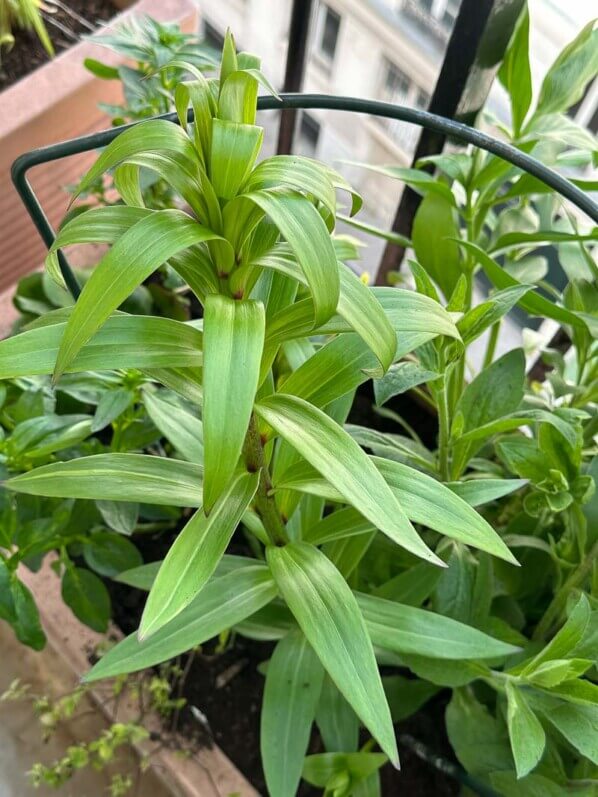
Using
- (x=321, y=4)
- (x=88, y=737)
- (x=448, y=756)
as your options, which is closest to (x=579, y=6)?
(x=321, y=4)

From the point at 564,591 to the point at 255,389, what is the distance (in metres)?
0.47

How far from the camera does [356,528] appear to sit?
625 millimetres

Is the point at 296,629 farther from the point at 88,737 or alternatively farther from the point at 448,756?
the point at 88,737

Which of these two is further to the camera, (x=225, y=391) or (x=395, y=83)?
(x=395, y=83)

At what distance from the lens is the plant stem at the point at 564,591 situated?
2.18 feet

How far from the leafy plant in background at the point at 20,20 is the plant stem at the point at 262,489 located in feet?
3.13

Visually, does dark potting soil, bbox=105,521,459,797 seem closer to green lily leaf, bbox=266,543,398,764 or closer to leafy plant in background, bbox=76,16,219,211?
green lily leaf, bbox=266,543,398,764

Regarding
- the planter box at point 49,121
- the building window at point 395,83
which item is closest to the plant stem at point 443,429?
the building window at point 395,83

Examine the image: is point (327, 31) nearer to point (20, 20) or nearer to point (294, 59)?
point (294, 59)

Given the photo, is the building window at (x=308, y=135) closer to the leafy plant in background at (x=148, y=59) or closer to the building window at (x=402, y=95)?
the building window at (x=402, y=95)

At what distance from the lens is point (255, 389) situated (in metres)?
0.37

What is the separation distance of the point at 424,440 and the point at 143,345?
630mm

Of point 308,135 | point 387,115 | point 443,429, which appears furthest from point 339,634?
point 308,135

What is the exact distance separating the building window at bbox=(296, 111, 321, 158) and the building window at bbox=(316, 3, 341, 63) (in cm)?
11
